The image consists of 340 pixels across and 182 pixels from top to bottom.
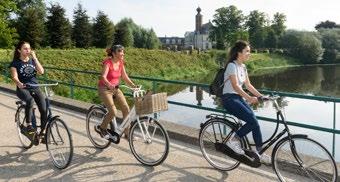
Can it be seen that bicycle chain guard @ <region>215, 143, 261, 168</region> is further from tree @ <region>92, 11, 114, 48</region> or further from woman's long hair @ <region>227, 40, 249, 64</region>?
tree @ <region>92, 11, 114, 48</region>

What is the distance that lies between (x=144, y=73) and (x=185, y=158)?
39.8 meters

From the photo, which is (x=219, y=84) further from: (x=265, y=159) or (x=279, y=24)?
(x=279, y=24)

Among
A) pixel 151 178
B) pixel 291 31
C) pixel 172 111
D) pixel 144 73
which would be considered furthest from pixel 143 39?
pixel 151 178

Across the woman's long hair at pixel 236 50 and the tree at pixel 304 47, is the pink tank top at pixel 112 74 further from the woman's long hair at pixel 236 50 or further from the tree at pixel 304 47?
the tree at pixel 304 47

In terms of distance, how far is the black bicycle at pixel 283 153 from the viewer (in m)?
4.86

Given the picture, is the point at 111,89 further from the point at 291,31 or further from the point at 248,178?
the point at 291,31

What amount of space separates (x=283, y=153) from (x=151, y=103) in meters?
1.85

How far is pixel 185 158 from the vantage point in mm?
6395

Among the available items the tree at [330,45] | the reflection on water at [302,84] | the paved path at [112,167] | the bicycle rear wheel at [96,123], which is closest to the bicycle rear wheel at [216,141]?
the paved path at [112,167]

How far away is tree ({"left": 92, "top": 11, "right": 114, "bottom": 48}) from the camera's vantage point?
2077 inches

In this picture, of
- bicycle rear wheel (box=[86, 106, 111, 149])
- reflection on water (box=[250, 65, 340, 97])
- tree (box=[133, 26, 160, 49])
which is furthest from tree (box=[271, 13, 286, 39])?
bicycle rear wheel (box=[86, 106, 111, 149])

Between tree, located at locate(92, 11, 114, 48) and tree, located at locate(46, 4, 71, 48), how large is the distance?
631cm

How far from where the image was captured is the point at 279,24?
339 feet

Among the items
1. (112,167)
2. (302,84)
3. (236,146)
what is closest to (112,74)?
(112,167)
